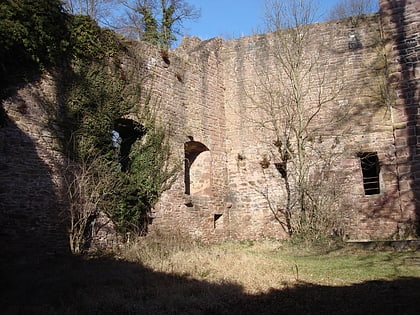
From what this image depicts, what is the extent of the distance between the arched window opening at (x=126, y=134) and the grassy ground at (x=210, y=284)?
3.50 m

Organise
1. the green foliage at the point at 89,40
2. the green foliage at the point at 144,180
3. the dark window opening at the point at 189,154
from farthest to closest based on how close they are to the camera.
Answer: the dark window opening at the point at 189,154
the green foliage at the point at 144,180
the green foliage at the point at 89,40

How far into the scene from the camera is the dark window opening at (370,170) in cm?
1377

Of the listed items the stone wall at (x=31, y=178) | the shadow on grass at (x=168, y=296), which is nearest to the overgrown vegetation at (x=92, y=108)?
the stone wall at (x=31, y=178)

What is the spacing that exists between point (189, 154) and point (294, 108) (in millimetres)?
3995

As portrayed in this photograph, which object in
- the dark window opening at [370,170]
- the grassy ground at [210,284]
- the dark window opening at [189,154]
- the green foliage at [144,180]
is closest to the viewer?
the grassy ground at [210,284]

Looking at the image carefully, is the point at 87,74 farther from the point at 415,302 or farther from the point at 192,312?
the point at 415,302

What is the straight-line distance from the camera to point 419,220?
12508mm

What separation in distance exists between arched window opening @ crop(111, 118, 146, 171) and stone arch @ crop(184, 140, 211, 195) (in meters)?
2.51

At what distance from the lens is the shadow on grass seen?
211 inches

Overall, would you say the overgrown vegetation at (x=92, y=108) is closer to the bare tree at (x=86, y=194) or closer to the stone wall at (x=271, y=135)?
A: the bare tree at (x=86, y=194)

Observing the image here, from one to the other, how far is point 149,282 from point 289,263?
3358mm

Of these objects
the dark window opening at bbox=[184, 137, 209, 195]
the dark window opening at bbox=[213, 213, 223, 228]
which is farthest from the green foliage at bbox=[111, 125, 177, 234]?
the dark window opening at bbox=[213, 213, 223, 228]

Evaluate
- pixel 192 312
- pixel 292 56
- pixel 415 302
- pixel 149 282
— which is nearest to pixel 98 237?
pixel 149 282

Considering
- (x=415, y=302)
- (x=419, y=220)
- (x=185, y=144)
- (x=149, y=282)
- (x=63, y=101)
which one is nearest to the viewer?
(x=415, y=302)
